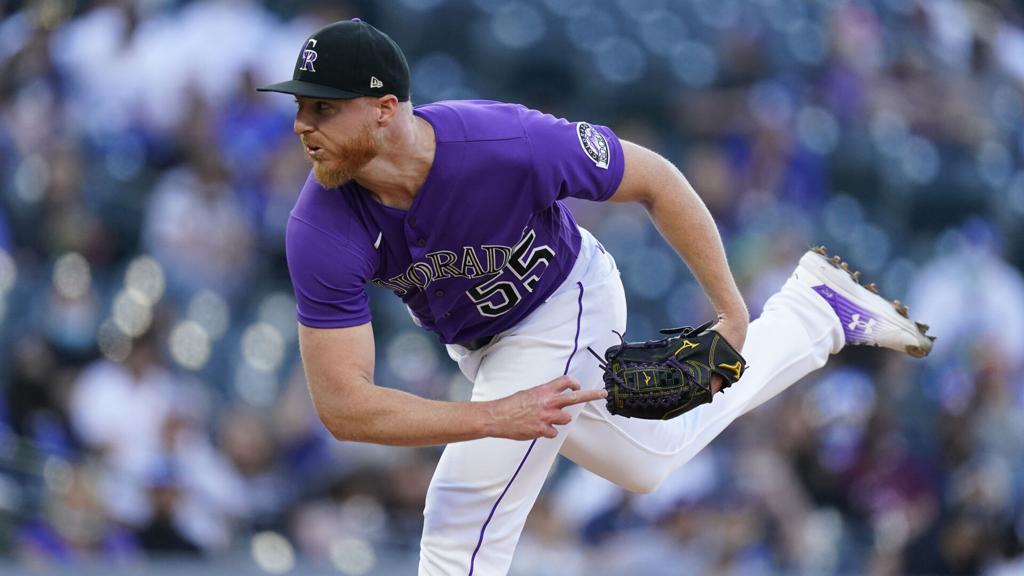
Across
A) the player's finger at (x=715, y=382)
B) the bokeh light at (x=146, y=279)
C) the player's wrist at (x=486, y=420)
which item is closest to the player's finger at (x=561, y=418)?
the player's wrist at (x=486, y=420)

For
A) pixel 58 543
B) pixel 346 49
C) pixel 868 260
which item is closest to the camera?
pixel 346 49

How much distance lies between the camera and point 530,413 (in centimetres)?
304

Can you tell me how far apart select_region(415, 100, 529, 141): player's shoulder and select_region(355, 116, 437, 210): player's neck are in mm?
31

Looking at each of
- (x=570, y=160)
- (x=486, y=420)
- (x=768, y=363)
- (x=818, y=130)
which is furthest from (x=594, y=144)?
(x=818, y=130)

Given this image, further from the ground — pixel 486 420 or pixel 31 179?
pixel 486 420

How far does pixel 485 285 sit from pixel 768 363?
0.88 m

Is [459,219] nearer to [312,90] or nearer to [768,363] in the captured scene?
[312,90]

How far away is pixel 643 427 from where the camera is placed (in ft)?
12.1

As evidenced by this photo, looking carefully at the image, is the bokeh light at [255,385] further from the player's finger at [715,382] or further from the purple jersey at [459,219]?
the player's finger at [715,382]

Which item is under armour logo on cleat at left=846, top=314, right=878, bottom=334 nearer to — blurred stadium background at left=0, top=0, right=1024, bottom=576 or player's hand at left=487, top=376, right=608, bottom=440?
player's hand at left=487, top=376, right=608, bottom=440

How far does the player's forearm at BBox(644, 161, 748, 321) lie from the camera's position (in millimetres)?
3416

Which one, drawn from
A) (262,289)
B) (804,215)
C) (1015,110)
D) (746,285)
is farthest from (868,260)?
(262,289)

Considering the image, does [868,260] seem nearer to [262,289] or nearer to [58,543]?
[262,289]

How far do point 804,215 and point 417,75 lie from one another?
7.64ft
